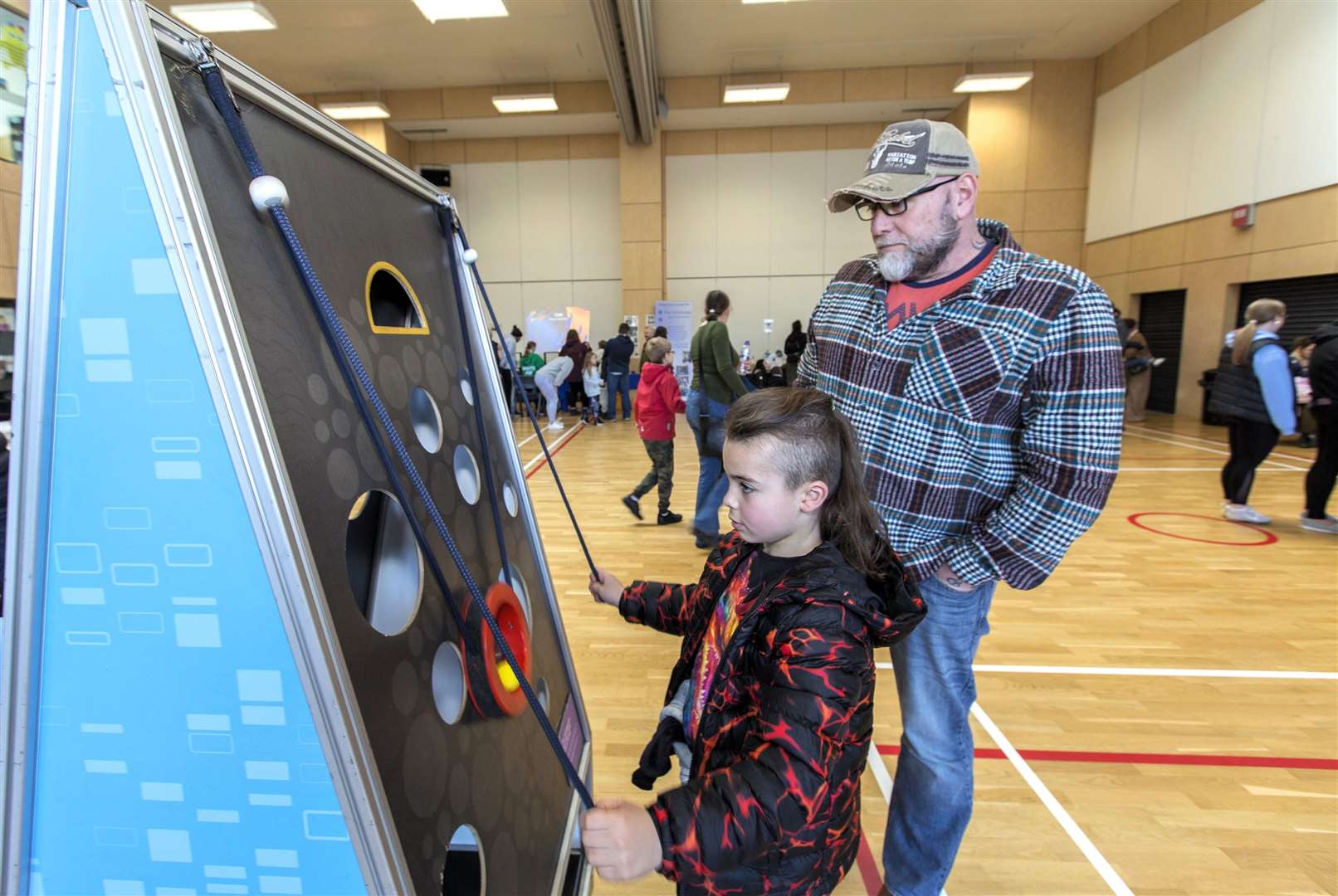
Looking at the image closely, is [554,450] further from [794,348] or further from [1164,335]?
[1164,335]

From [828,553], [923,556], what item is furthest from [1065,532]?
[828,553]

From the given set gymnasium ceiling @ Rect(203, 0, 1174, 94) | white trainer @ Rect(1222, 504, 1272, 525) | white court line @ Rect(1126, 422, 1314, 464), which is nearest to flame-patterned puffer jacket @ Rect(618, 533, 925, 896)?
white trainer @ Rect(1222, 504, 1272, 525)

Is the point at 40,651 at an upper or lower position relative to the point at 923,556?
upper

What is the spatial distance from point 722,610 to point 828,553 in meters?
0.21

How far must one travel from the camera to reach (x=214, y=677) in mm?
706

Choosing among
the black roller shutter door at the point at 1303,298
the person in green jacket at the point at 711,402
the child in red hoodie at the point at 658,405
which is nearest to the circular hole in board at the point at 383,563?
the person in green jacket at the point at 711,402

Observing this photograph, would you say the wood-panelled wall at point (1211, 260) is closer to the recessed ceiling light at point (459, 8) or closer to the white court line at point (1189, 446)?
the white court line at point (1189, 446)

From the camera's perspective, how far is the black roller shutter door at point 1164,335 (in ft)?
32.2

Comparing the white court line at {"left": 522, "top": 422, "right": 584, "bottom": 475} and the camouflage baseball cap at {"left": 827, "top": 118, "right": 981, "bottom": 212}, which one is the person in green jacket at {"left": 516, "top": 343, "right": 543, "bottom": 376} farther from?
the camouflage baseball cap at {"left": 827, "top": 118, "right": 981, "bottom": 212}

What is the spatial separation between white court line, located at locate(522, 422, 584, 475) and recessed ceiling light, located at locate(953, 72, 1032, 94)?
24.8 ft

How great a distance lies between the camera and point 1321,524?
4.65 metres

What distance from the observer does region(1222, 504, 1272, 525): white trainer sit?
4.83 meters

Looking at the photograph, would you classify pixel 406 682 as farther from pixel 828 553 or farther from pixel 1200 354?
pixel 1200 354

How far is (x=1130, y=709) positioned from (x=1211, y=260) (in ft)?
29.1
